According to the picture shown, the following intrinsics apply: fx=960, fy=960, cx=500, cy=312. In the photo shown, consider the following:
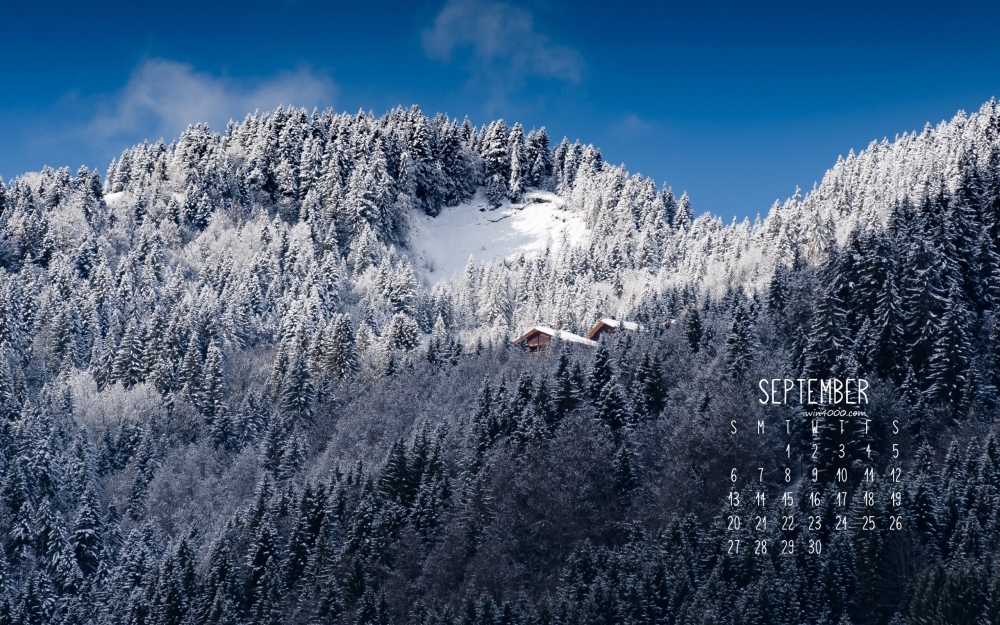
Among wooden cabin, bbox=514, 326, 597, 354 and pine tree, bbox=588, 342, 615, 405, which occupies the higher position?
wooden cabin, bbox=514, 326, 597, 354

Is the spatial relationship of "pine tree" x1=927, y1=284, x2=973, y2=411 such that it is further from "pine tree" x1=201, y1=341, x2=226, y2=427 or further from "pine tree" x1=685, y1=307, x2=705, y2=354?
"pine tree" x1=201, y1=341, x2=226, y2=427

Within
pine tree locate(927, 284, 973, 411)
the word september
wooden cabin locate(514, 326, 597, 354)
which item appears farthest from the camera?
wooden cabin locate(514, 326, 597, 354)

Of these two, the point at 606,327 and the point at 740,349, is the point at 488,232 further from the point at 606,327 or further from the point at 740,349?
the point at 740,349

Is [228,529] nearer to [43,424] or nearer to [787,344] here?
[43,424]

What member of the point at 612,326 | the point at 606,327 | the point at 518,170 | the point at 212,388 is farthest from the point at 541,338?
the point at 518,170

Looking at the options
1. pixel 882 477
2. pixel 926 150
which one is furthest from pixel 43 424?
pixel 926 150

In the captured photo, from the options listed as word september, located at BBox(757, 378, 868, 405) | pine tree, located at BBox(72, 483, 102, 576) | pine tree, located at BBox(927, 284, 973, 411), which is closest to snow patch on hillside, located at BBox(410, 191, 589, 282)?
pine tree, located at BBox(72, 483, 102, 576)
